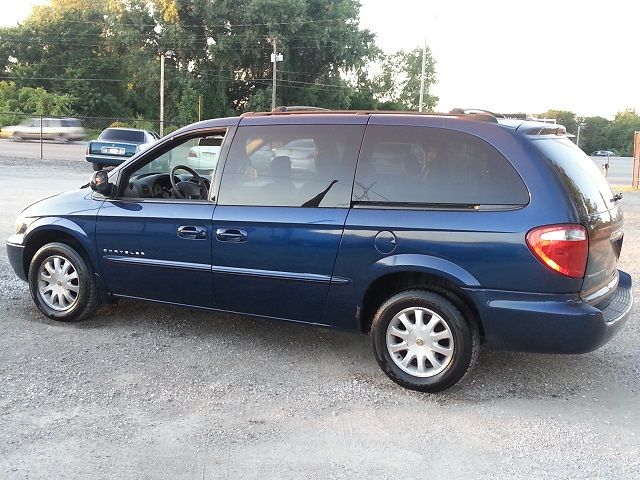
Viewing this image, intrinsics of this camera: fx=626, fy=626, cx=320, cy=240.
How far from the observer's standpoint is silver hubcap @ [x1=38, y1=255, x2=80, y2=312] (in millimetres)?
5172

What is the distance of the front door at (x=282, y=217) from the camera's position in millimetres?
4199

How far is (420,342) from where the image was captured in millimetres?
4039

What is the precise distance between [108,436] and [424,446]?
67.6 inches

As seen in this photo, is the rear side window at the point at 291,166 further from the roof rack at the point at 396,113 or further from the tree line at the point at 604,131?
the tree line at the point at 604,131

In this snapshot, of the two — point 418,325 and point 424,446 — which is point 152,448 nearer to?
point 424,446

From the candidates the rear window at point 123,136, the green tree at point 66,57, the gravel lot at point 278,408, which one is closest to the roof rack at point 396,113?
the gravel lot at point 278,408

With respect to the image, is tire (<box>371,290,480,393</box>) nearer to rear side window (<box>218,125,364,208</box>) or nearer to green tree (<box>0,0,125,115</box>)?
rear side window (<box>218,125,364,208</box>)

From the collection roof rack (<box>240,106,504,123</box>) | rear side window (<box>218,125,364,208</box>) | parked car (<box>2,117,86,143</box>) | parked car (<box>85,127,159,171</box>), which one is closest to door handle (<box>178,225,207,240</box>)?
rear side window (<box>218,125,364,208</box>)

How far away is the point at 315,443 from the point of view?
3385 millimetres

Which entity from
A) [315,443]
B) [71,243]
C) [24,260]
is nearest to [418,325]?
[315,443]

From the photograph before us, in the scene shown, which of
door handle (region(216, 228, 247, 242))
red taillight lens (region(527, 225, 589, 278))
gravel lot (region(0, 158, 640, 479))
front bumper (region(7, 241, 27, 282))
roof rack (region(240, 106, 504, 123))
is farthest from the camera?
front bumper (region(7, 241, 27, 282))

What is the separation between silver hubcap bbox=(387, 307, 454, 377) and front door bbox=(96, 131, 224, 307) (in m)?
1.43

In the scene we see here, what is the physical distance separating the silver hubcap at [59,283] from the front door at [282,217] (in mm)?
1393

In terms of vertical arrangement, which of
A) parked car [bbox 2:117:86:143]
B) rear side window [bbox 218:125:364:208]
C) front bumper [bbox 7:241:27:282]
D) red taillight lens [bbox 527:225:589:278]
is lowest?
front bumper [bbox 7:241:27:282]
